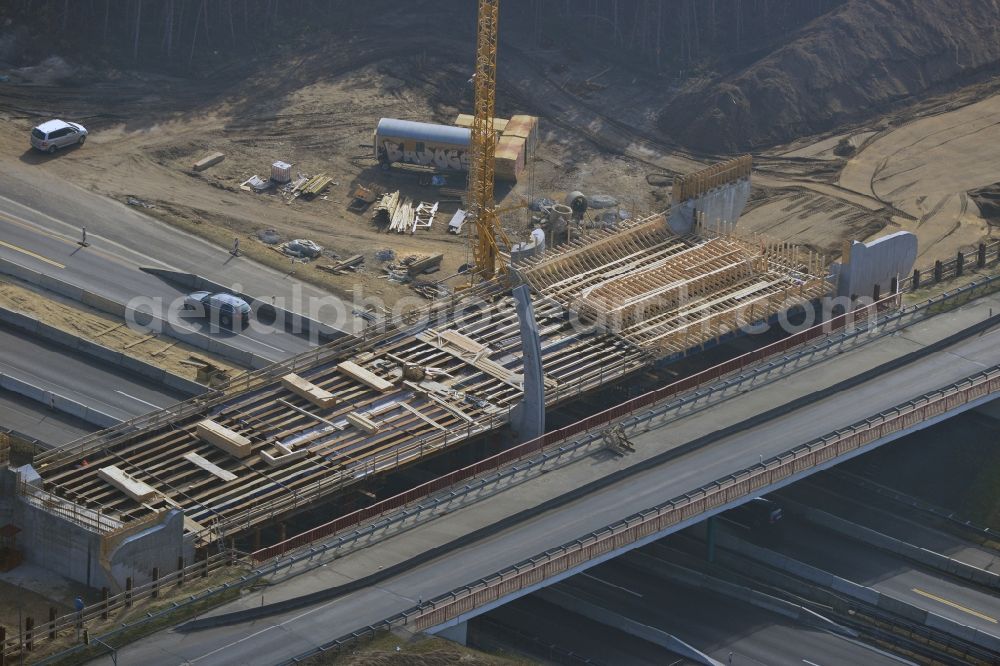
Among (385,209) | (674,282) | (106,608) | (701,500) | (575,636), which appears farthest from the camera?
(385,209)

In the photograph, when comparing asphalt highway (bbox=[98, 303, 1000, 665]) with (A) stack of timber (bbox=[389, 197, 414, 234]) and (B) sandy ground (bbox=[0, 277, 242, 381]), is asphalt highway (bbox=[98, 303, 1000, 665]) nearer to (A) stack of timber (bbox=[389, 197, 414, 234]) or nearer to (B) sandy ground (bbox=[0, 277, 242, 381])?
(B) sandy ground (bbox=[0, 277, 242, 381])

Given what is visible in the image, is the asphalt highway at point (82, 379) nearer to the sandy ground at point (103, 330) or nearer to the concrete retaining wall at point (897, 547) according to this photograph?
the sandy ground at point (103, 330)

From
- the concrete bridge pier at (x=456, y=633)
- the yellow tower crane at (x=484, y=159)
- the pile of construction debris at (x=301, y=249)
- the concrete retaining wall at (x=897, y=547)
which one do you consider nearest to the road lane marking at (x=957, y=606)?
the concrete retaining wall at (x=897, y=547)

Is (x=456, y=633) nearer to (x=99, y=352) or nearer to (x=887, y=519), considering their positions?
(x=887, y=519)

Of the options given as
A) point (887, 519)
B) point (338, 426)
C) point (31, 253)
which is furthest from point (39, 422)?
point (887, 519)

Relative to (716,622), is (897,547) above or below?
above
